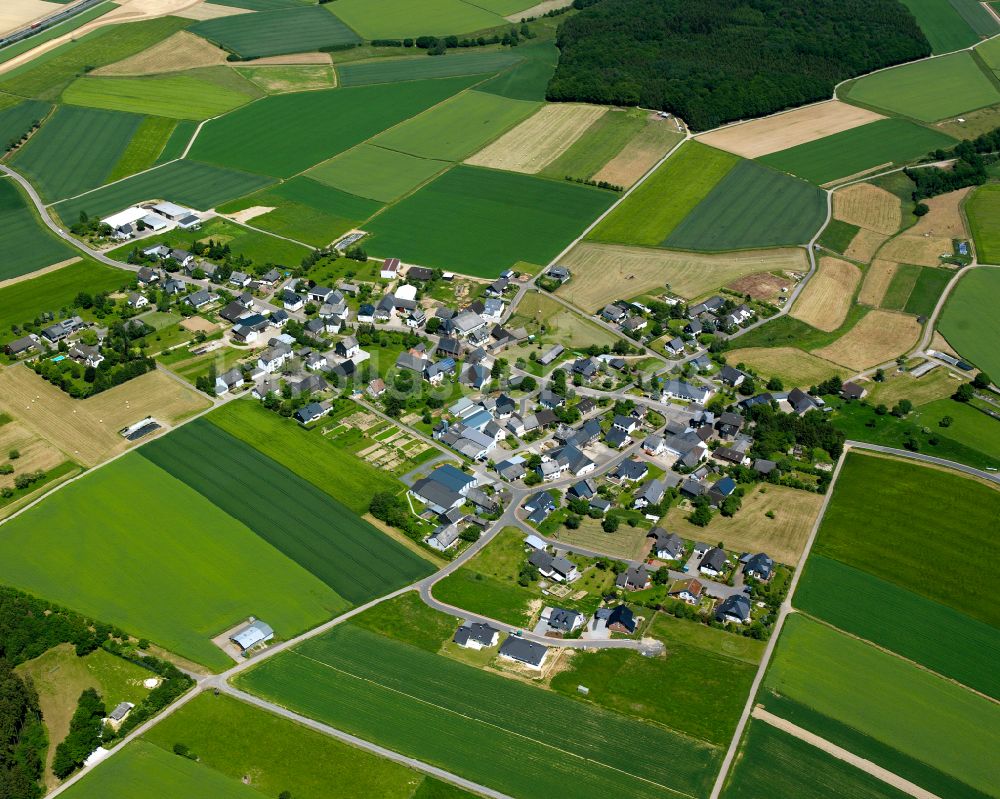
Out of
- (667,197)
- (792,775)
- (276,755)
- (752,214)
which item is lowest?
(792,775)

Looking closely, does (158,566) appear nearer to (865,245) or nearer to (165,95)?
(865,245)

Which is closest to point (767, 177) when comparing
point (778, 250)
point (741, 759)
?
point (778, 250)

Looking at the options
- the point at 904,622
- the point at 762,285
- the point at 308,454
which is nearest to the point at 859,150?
the point at 762,285

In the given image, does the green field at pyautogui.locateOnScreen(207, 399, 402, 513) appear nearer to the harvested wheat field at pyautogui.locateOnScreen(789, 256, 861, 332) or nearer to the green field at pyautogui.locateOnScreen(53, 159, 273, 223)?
the green field at pyautogui.locateOnScreen(53, 159, 273, 223)

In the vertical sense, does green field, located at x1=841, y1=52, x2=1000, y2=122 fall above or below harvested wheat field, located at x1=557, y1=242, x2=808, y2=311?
above

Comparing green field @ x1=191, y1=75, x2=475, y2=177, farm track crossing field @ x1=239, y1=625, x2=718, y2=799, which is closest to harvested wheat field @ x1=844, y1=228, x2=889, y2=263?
green field @ x1=191, y1=75, x2=475, y2=177
